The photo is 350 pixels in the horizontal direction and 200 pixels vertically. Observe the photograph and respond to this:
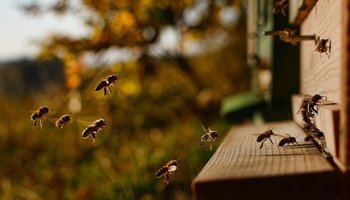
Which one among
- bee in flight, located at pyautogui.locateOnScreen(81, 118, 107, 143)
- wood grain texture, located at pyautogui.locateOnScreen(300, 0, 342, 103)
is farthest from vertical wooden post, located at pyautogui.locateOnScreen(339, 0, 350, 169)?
bee in flight, located at pyautogui.locateOnScreen(81, 118, 107, 143)

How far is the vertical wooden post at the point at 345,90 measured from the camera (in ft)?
5.15

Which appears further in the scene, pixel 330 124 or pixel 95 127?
pixel 95 127

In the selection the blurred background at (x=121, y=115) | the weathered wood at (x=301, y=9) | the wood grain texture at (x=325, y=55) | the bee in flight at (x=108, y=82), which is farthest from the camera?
the blurred background at (x=121, y=115)

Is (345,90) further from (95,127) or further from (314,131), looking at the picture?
(95,127)

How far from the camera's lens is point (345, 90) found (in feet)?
5.18

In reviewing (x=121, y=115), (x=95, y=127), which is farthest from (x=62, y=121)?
(x=121, y=115)

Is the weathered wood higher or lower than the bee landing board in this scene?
higher

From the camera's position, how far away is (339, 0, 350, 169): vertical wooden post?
1.57 metres

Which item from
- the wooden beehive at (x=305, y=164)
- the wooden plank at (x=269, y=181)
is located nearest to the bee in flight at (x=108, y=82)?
the wooden beehive at (x=305, y=164)

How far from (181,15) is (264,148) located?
24.9 feet

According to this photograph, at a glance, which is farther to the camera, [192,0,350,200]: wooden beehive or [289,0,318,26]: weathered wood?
[289,0,318,26]: weathered wood

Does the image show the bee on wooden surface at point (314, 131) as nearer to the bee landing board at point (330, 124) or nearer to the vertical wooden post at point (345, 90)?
the bee landing board at point (330, 124)

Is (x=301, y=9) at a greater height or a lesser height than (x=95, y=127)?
greater

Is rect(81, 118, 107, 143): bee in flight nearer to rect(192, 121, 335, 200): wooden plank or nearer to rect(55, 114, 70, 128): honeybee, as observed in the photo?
rect(55, 114, 70, 128): honeybee
